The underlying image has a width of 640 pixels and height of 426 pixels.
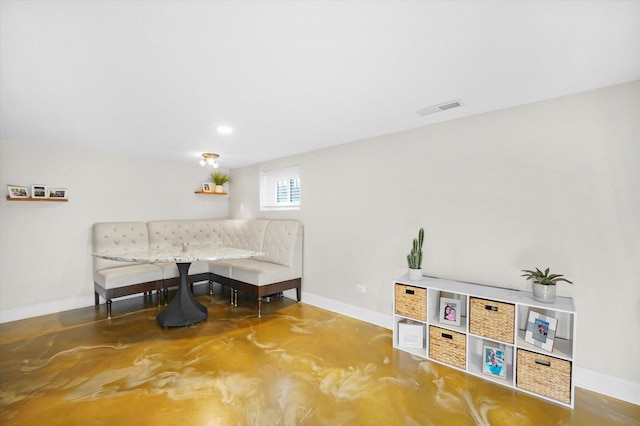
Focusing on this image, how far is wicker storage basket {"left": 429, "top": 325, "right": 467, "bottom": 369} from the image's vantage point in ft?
7.63

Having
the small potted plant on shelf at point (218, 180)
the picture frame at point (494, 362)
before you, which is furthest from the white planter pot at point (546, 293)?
the small potted plant on shelf at point (218, 180)

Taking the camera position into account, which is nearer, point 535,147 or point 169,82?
point 169,82

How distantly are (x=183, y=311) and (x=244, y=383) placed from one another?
1602 mm

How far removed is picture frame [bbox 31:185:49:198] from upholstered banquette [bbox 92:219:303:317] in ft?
2.26

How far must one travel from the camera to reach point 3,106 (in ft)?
7.69

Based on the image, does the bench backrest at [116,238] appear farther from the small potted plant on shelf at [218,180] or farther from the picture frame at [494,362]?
the picture frame at [494,362]

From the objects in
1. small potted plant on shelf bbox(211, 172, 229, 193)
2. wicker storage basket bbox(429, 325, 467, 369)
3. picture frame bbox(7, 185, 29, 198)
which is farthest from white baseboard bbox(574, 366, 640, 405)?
picture frame bbox(7, 185, 29, 198)

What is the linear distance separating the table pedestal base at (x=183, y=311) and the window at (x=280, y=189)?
1.78m

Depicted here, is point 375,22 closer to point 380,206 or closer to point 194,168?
point 380,206

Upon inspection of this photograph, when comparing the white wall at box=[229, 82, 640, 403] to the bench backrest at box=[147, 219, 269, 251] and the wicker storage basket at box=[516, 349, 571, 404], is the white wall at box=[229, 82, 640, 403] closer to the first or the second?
the wicker storage basket at box=[516, 349, 571, 404]

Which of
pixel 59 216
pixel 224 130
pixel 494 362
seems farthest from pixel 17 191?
pixel 494 362

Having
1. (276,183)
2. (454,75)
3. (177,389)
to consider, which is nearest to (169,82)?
(454,75)

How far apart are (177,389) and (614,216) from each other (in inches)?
135

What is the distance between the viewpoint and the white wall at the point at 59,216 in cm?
340
